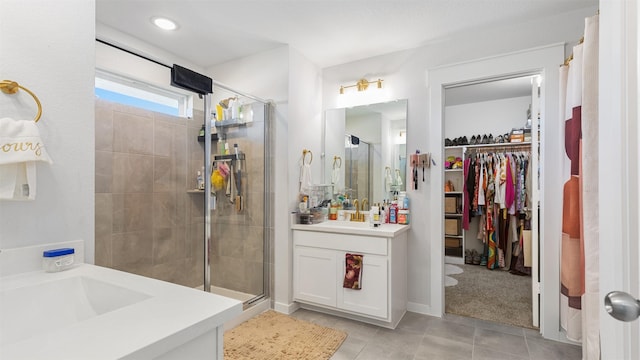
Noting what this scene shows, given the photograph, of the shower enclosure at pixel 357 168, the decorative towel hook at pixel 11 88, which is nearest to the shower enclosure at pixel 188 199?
the shower enclosure at pixel 357 168

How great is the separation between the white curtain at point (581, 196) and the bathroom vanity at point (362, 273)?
44.4 inches

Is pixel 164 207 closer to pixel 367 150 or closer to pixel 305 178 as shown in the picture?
pixel 305 178

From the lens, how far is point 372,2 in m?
2.21

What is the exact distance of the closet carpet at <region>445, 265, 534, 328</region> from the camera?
2770 mm

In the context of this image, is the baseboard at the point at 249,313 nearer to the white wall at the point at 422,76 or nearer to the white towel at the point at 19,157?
the white wall at the point at 422,76

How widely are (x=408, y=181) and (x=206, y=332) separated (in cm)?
245

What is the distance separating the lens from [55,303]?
3.28 feet

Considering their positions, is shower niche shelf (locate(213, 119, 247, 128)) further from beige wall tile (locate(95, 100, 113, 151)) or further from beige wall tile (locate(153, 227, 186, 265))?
beige wall tile (locate(153, 227, 186, 265))

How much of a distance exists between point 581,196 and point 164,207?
130 inches

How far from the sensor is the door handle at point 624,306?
22.9 inches

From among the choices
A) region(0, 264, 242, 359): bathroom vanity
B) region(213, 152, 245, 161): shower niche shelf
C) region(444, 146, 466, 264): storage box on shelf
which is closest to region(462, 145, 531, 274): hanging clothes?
region(444, 146, 466, 264): storage box on shelf

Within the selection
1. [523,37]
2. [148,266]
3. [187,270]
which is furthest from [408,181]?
[148,266]

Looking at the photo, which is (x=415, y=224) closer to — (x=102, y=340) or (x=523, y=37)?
(x=523, y=37)

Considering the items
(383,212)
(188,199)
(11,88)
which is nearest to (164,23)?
(188,199)
